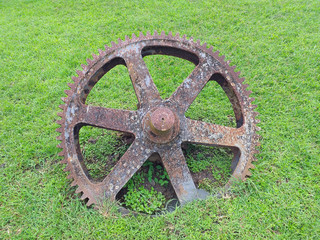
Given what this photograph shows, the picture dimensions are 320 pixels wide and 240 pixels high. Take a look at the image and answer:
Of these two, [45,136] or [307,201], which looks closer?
[307,201]

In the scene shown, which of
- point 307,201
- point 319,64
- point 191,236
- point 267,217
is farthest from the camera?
point 319,64

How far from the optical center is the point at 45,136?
3811mm

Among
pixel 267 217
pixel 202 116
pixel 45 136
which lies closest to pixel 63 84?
pixel 45 136

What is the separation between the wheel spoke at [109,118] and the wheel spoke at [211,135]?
628 mm

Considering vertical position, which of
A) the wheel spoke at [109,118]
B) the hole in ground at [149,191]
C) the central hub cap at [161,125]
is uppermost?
the central hub cap at [161,125]

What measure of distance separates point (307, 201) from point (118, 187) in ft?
6.91

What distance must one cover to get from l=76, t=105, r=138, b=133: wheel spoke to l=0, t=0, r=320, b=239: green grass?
889mm

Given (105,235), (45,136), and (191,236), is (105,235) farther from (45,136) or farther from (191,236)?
(45,136)

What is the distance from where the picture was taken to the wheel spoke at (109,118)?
9.29 feet

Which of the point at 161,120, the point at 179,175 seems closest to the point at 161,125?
the point at 161,120

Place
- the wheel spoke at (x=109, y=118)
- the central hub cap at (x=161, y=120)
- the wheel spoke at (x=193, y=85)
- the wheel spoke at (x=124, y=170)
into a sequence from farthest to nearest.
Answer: the wheel spoke at (x=193, y=85), the wheel spoke at (x=109, y=118), the wheel spoke at (x=124, y=170), the central hub cap at (x=161, y=120)

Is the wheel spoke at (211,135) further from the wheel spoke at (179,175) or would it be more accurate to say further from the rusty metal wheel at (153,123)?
the wheel spoke at (179,175)

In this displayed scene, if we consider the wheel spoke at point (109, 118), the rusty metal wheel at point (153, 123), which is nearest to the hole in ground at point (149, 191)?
the rusty metal wheel at point (153, 123)

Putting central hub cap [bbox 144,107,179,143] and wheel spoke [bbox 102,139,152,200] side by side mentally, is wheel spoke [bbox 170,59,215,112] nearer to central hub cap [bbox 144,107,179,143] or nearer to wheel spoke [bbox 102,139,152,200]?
central hub cap [bbox 144,107,179,143]
